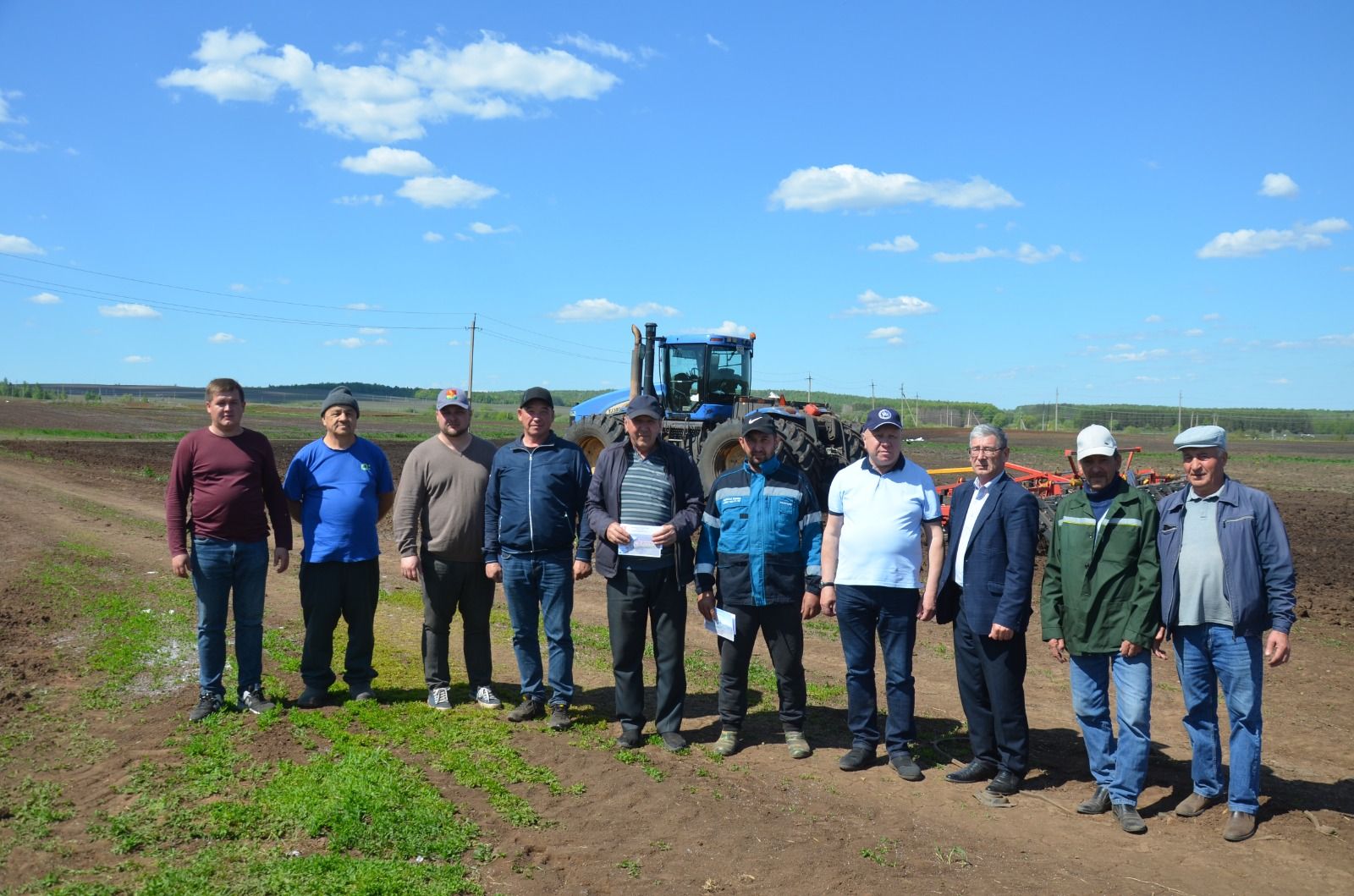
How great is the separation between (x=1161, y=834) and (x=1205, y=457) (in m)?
1.79

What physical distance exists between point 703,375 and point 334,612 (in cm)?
1039

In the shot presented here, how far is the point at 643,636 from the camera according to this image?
227 inches

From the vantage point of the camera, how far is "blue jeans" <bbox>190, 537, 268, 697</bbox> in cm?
590

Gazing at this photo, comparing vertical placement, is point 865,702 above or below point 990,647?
below

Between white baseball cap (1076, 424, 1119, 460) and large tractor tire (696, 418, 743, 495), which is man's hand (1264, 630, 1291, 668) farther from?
large tractor tire (696, 418, 743, 495)

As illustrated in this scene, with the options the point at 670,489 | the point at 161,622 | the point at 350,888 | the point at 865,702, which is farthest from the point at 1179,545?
the point at 161,622

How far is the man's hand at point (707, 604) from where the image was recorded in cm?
564

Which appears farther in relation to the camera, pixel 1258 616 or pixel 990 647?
pixel 990 647

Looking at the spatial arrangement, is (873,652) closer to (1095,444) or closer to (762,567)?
(762,567)

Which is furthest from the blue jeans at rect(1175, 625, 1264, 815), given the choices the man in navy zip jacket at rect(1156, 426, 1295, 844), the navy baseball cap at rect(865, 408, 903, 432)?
the navy baseball cap at rect(865, 408, 903, 432)

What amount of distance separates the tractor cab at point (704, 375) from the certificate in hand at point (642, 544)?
408 inches

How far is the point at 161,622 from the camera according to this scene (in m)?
8.33

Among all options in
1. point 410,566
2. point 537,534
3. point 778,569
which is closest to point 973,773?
point 778,569

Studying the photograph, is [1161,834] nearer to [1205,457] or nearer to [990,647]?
[990,647]
